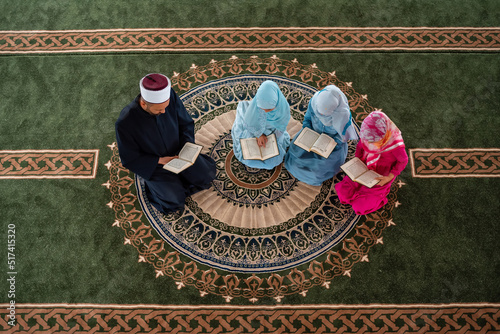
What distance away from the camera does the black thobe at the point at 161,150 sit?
11.2ft

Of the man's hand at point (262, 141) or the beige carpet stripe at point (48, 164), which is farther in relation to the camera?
the beige carpet stripe at point (48, 164)

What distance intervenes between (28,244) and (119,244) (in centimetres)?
104

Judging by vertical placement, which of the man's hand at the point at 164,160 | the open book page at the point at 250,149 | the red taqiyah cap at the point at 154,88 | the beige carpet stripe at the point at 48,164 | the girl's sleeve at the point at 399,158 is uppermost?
the red taqiyah cap at the point at 154,88

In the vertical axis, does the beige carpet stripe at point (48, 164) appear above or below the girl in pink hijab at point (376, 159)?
below

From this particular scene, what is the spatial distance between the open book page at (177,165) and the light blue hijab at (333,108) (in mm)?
1429

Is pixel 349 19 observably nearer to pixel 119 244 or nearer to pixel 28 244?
pixel 119 244

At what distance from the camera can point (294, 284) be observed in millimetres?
3990

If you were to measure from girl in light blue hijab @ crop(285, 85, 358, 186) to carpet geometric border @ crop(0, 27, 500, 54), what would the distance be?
1.82 metres

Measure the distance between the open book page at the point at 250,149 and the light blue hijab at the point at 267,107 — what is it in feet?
0.53

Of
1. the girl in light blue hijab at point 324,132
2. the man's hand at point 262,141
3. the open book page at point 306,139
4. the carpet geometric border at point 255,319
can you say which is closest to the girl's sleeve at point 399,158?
the girl in light blue hijab at point 324,132

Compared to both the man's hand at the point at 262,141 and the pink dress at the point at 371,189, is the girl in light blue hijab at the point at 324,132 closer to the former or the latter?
the pink dress at the point at 371,189

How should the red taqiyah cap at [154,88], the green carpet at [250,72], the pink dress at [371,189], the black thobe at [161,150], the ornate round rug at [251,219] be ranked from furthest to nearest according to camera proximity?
the ornate round rug at [251,219] → the green carpet at [250,72] → the pink dress at [371,189] → the black thobe at [161,150] → the red taqiyah cap at [154,88]

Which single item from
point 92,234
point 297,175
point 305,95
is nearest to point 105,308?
point 92,234

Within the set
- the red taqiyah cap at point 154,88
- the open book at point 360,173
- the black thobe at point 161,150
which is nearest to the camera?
the red taqiyah cap at point 154,88
